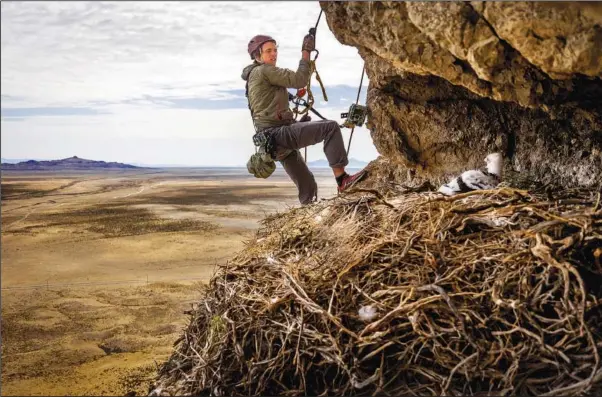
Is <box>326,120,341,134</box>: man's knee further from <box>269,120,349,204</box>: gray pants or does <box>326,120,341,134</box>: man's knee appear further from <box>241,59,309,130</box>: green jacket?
<box>241,59,309,130</box>: green jacket

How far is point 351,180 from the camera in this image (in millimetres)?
6789

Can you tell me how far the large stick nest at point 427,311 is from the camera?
11.6 feet

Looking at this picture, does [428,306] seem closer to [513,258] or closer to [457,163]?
[513,258]

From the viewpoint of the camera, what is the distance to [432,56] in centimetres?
448

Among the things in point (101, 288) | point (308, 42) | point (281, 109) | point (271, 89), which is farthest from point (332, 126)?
point (101, 288)

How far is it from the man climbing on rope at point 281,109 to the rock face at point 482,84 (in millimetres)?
621

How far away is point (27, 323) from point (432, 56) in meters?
7.23

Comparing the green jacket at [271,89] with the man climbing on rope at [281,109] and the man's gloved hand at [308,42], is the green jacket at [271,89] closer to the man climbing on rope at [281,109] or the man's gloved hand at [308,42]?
the man climbing on rope at [281,109]

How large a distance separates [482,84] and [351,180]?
2534mm

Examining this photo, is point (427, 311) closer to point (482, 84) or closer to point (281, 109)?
point (482, 84)

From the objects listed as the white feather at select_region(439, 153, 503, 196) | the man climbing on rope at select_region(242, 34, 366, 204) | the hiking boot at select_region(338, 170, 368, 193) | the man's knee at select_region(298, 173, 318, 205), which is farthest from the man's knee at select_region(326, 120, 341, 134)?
the white feather at select_region(439, 153, 503, 196)

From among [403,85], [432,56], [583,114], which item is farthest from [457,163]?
[432,56]

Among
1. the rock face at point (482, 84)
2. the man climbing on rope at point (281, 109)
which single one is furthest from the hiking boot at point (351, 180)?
the rock face at point (482, 84)

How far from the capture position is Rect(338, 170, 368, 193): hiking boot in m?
6.50
